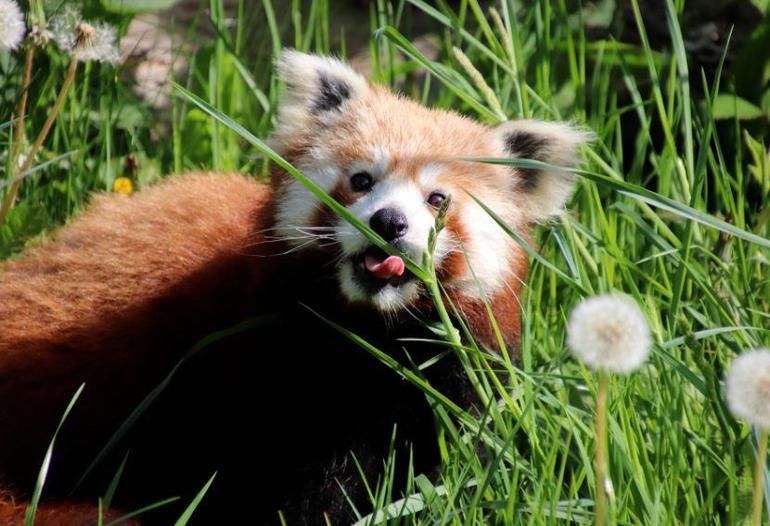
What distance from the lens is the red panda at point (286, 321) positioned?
3121 mm

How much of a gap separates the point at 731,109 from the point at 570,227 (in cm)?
158

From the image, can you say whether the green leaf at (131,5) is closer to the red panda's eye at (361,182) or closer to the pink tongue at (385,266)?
the red panda's eye at (361,182)

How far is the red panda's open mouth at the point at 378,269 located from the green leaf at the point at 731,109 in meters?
2.07

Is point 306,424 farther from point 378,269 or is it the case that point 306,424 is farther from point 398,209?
point 398,209

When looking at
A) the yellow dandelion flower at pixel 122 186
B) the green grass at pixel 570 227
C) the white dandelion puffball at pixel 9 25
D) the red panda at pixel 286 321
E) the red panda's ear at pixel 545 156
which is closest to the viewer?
the green grass at pixel 570 227

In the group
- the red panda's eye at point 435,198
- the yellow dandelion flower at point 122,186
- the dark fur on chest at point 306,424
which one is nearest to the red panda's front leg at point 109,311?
the dark fur on chest at point 306,424

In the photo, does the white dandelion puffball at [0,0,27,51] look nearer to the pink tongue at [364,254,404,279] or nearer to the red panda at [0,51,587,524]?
the red panda at [0,51,587,524]

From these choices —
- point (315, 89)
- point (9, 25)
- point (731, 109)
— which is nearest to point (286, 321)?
point (315, 89)

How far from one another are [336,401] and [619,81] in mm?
2523

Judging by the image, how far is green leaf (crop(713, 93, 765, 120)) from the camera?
446 centimetres

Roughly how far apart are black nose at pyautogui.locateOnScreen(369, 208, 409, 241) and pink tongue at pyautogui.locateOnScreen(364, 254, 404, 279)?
64 mm

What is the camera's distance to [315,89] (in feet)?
11.6

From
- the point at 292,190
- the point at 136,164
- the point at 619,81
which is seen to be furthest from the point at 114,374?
the point at 619,81

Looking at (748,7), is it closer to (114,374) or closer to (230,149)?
(230,149)
